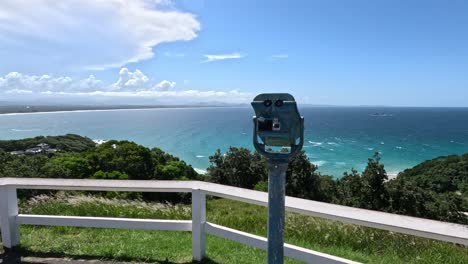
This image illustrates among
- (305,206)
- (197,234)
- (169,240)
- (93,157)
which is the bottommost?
(93,157)

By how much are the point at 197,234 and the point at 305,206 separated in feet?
3.65

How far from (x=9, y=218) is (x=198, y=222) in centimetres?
206

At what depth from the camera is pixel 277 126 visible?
77.8 inches

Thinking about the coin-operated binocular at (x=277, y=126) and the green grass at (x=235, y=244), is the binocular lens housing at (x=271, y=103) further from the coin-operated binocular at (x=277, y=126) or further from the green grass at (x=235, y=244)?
the green grass at (x=235, y=244)

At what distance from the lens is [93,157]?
27719mm

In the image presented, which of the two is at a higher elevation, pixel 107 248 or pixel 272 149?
pixel 272 149

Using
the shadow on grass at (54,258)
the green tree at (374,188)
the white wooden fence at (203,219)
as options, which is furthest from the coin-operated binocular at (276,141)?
the green tree at (374,188)

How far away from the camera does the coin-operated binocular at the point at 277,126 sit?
1979mm

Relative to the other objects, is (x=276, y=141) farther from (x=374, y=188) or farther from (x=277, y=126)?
(x=374, y=188)

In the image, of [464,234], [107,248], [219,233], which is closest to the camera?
[464,234]

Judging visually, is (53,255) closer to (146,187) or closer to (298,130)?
(146,187)

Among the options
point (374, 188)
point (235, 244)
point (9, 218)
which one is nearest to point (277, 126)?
point (235, 244)

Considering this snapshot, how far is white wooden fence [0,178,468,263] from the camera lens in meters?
2.58

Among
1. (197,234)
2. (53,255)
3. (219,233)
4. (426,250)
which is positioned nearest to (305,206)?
(219,233)
